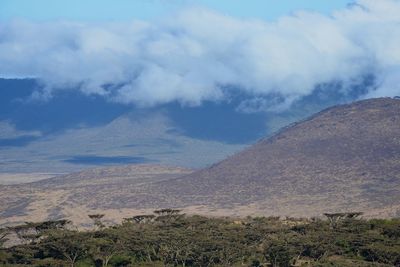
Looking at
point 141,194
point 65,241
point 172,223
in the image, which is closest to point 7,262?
point 65,241

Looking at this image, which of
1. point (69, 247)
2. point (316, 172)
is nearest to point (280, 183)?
point (316, 172)

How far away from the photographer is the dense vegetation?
4978cm

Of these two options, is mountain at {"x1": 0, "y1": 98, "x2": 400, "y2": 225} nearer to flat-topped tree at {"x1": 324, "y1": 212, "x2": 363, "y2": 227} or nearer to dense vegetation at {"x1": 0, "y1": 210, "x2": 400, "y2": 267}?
flat-topped tree at {"x1": 324, "y1": 212, "x2": 363, "y2": 227}

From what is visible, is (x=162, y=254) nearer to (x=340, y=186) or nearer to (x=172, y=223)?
(x=172, y=223)

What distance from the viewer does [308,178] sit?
11925 centimetres

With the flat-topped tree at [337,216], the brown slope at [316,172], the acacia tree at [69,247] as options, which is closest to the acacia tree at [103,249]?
the acacia tree at [69,247]

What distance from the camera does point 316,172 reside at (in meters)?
122

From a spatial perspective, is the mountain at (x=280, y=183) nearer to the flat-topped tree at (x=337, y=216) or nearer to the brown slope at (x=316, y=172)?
the brown slope at (x=316, y=172)

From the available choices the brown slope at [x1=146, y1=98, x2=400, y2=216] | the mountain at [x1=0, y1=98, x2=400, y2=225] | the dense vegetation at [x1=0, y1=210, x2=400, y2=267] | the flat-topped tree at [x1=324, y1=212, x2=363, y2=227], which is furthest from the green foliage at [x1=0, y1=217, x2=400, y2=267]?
the brown slope at [x1=146, y1=98, x2=400, y2=216]

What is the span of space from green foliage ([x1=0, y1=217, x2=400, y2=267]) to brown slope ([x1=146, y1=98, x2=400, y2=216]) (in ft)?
130

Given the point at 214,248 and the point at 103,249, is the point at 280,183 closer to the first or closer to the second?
the point at 103,249

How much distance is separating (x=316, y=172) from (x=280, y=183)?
17.7 ft

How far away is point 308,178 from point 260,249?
222ft

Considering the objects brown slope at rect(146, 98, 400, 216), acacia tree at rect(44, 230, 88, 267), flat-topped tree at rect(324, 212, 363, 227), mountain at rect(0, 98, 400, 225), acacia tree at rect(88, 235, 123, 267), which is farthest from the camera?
brown slope at rect(146, 98, 400, 216)
